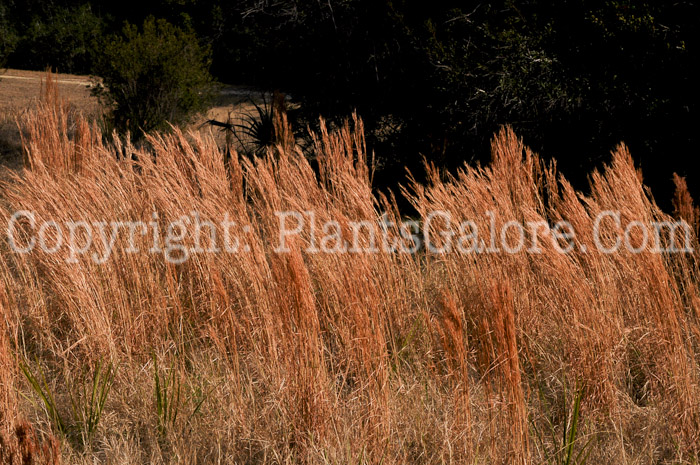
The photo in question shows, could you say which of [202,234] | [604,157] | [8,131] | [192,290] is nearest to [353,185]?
[202,234]

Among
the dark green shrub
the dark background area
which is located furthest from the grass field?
the dark green shrub

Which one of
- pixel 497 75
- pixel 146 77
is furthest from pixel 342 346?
pixel 146 77

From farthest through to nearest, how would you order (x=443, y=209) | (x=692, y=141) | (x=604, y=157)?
(x=604, y=157) < (x=692, y=141) < (x=443, y=209)

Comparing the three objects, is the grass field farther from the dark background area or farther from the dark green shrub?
the dark green shrub

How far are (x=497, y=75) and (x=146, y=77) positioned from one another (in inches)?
209

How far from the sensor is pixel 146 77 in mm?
9062

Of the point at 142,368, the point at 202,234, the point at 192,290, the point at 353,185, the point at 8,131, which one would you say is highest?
the point at 8,131

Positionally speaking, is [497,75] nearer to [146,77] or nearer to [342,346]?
[342,346]

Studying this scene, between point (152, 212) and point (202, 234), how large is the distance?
460 millimetres

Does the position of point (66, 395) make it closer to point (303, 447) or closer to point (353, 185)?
point (303, 447)

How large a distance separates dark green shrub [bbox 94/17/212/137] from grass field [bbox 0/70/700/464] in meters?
5.89

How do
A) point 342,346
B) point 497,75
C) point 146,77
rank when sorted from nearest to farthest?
point 342,346 → point 497,75 → point 146,77

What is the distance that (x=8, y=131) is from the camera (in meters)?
9.10

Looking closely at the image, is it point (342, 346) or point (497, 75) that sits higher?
point (497, 75)
